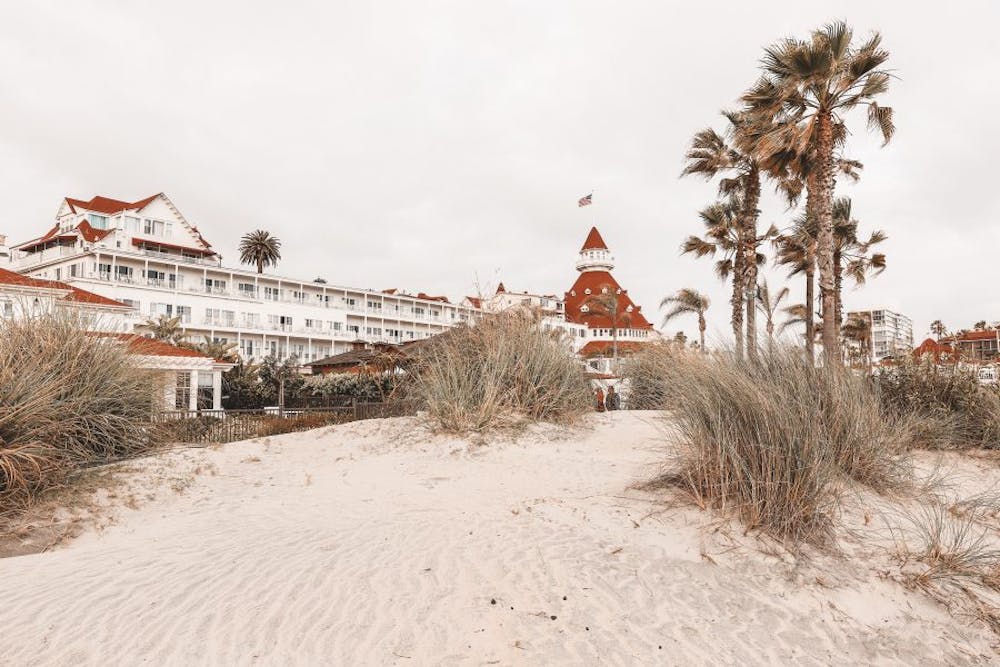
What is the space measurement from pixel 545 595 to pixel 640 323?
82107mm

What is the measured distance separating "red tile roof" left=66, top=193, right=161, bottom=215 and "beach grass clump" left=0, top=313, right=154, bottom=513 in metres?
51.8

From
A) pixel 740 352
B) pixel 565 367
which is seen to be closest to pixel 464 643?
pixel 740 352

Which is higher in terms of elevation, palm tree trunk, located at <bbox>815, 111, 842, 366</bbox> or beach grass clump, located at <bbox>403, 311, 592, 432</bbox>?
palm tree trunk, located at <bbox>815, 111, 842, 366</bbox>

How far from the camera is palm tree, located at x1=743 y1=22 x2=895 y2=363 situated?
46.5ft

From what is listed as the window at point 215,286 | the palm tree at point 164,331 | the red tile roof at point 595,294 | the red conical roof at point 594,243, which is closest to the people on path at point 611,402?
the palm tree at point 164,331

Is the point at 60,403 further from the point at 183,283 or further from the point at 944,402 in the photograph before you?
the point at 183,283

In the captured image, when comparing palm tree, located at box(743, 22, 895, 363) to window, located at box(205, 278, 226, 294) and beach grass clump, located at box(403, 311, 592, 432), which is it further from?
window, located at box(205, 278, 226, 294)

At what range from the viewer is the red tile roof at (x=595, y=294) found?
83062 mm

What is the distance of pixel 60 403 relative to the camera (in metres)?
8.18

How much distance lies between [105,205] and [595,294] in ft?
188

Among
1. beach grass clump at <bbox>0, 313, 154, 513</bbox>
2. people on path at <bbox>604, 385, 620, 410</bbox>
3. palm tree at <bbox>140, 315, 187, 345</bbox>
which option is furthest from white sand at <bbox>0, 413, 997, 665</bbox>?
palm tree at <bbox>140, 315, 187, 345</bbox>

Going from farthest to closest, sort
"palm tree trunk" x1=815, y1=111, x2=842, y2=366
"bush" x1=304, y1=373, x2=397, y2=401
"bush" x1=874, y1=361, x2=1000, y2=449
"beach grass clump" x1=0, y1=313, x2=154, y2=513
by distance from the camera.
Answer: "bush" x1=304, y1=373, x2=397, y2=401
"palm tree trunk" x1=815, y1=111, x2=842, y2=366
"bush" x1=874, y1=361, x2=1000, y2=449
"beach grass clump" x1=0, y1=313, x2=154, y2=513

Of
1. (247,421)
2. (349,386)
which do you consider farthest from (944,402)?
(349,386)

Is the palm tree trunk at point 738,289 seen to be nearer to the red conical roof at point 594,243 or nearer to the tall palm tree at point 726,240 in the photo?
the tall palm tree at point 726,240
